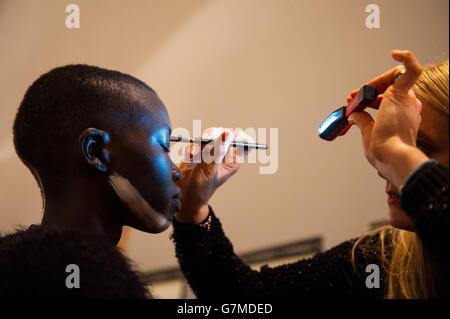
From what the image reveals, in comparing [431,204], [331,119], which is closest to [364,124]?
[331,119]

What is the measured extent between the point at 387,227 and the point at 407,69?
497mm

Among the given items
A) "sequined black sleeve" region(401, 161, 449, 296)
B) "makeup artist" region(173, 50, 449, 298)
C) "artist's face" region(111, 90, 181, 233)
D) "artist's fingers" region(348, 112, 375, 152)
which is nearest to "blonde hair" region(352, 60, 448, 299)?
"makeup artist" region(173, 50, 449, 298)

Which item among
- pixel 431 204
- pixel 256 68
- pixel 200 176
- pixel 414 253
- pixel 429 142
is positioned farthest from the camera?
pixel 256 68

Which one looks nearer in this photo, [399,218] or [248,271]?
[399,218]

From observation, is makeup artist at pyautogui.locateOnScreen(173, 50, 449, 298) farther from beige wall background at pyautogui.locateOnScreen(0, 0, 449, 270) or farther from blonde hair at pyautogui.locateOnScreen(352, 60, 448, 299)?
beige wall background at pyautogui.locateOnScreen(0, 0, 449, 270)

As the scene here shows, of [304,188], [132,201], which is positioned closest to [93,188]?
[132,201]

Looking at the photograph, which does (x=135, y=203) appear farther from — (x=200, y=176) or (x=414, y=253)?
(x=414, y=253)

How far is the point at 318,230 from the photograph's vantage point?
4.66 feet

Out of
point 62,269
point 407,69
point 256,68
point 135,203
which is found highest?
point 256,68

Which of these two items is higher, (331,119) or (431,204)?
(331,119)

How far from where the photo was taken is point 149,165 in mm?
845

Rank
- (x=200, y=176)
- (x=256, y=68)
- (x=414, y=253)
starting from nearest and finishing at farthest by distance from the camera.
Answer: (x=414, y=253) < (x=200, y=176) < (x=256, y=68)

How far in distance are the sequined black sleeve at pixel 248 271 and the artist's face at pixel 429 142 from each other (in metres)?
0.24

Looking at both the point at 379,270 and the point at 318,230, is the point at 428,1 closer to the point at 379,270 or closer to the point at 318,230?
the point at 379,270
